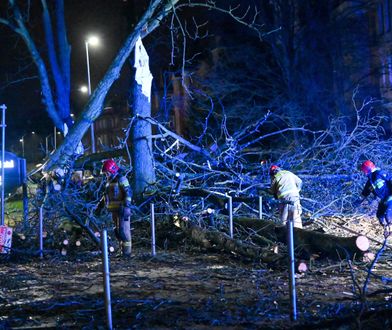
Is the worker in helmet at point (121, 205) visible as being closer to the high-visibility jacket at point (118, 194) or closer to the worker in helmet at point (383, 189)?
the high-visibility jacket at point (118, 194)

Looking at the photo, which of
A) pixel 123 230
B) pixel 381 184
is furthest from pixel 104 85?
pixel 381 184

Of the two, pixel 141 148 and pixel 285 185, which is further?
pixel 141 148

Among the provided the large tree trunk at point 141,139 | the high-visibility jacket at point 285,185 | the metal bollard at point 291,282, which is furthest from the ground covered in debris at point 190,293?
the large tree trunk at point 141,139

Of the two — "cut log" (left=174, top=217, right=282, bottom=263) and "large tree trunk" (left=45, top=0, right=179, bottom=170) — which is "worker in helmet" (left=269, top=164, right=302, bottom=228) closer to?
"cut log" (left=174, top=217, right=282, bottom=263)

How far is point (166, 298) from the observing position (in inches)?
246

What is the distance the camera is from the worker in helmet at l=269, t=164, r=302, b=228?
9875mm

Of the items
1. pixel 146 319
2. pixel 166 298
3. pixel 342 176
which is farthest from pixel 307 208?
pixel 146 319

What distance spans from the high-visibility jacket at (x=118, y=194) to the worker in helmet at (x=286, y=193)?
9.09 feet

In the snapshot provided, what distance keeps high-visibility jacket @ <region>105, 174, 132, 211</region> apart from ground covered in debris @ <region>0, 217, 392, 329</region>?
94 centimetres

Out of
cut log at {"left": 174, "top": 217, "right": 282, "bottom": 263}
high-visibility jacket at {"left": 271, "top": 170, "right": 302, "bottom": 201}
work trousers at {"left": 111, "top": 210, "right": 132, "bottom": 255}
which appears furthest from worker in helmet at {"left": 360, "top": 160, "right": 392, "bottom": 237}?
work trousers at {"left": 111, "top": 210, "right": 132, "bottom": 255}

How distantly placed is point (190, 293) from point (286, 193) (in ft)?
13.0

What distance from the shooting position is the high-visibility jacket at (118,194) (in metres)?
9.34

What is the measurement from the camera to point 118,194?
9.39 metres

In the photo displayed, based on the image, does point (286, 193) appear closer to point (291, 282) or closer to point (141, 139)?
point (141, 139)
